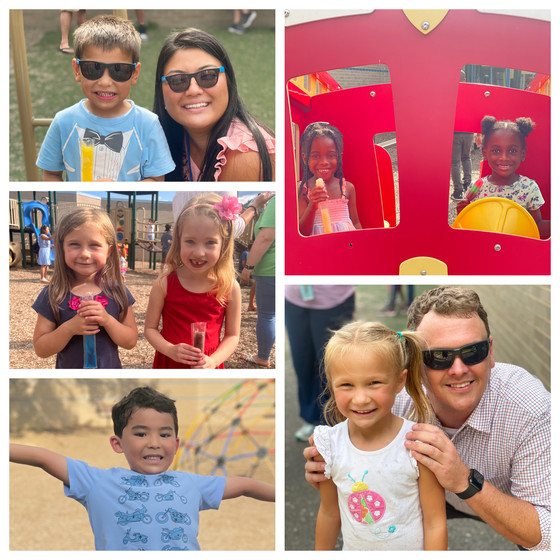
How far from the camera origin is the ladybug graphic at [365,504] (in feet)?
6.08

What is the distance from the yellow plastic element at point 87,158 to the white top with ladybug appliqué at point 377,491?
1.10 metres

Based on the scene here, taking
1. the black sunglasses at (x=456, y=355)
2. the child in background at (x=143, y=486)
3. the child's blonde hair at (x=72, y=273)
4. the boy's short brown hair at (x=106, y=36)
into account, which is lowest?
the child in background at (x=143, y=486)

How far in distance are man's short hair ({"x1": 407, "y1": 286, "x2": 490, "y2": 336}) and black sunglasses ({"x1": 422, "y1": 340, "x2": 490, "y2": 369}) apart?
73 millimetres

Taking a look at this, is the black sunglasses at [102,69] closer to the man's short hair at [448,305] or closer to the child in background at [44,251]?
the child in background at [44,251]

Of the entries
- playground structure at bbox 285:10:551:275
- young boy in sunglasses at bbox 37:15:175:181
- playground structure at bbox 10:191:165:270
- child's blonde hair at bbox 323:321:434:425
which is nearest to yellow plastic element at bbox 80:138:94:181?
young boy in sunglasses at bbox 37:15:175:181

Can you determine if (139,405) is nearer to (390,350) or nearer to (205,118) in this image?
(390,350)

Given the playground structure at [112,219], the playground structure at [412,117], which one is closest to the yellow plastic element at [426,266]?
the playground structure at [412,117]

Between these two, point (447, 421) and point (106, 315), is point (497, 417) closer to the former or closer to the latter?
point (447, 421)

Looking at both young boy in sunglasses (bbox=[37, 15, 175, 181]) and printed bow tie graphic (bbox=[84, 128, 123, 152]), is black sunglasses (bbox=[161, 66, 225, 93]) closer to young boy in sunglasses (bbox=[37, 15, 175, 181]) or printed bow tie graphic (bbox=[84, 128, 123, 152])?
young boy in sunglasses (bbox=[37, 15, 175, 181])

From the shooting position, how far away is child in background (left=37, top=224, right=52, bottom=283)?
2.05 meters

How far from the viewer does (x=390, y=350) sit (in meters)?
1.82

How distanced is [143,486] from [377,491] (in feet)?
2.37

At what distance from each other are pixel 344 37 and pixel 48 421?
1.86 m

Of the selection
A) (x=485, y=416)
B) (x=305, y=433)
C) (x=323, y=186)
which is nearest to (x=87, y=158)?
(x=323, y=186)
